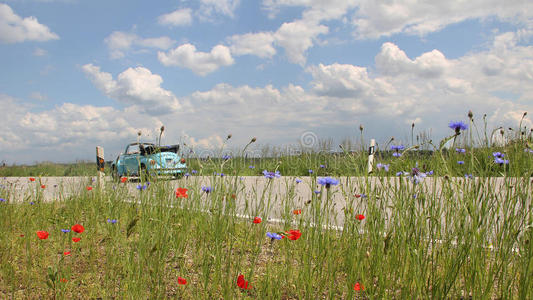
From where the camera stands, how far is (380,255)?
2.05m

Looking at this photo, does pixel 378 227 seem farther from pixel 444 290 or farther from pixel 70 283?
pixel 70 283

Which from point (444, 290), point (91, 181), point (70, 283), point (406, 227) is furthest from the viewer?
point (91, 181)

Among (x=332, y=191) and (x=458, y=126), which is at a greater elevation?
(x=458, y=126)

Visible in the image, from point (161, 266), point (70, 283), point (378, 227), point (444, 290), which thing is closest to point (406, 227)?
point (378, 227)

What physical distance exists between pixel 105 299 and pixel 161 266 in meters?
0.40

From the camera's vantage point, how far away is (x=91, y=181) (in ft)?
20.0

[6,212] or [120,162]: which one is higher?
[120,162]

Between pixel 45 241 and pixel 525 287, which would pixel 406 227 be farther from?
pixel 45 241

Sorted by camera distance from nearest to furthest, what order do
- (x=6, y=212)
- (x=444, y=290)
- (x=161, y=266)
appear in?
(x=444, y=290), (x=161, y=266), (x=6, y=212)

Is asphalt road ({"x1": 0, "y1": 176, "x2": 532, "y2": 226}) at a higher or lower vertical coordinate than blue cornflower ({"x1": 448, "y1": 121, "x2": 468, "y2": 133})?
lower

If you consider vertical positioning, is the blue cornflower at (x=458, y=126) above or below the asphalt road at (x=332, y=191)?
above

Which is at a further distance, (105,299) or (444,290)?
(105,299)

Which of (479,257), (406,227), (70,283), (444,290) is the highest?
(406,227)

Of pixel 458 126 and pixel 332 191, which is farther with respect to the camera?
pixel 332 191
